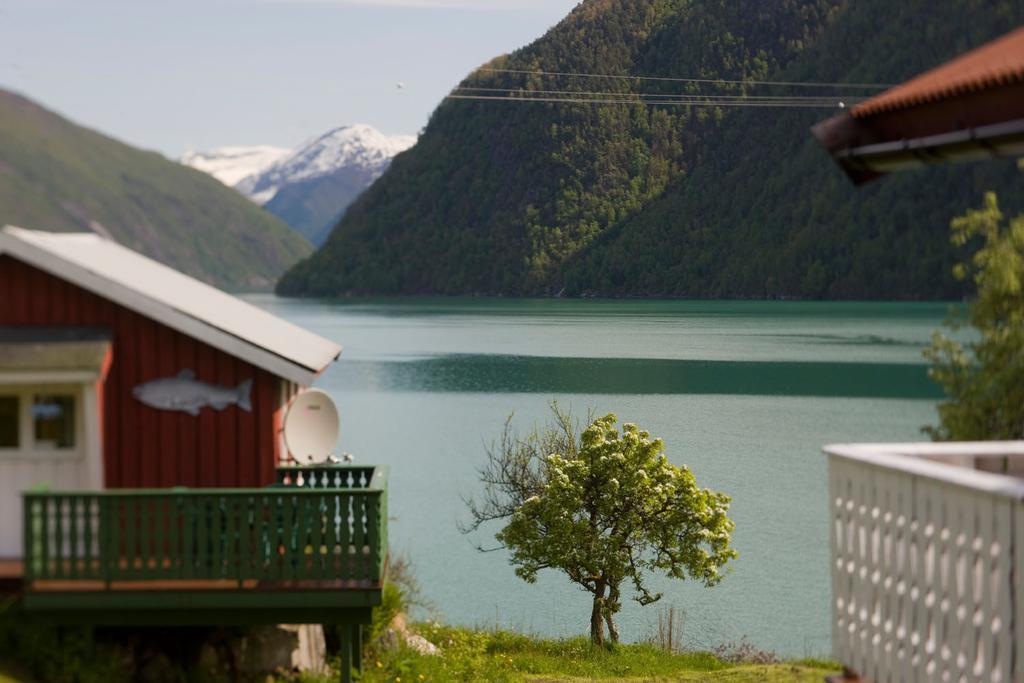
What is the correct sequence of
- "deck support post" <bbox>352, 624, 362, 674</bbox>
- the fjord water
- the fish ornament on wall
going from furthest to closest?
the fjord water
"deck support post" <bbox>352, 624, 362, 674</bbox>
the fish ornament on wall

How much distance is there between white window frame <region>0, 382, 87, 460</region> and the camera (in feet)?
36.9

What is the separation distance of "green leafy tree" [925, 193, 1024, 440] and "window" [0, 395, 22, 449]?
19.2 meters

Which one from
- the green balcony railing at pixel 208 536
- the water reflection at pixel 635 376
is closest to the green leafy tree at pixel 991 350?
the green balcony railing at pixel 208 536

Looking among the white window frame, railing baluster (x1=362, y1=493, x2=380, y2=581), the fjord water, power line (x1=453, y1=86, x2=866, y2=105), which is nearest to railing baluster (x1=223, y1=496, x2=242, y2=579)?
railing baluster (x1=362, y1=493, x2=380, y2=581)

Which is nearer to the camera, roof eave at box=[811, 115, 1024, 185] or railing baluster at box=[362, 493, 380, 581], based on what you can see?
roof eave at box=[811, 115, 1024, 185]

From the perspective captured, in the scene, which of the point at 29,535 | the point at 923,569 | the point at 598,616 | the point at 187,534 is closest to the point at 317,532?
the point at 187,534

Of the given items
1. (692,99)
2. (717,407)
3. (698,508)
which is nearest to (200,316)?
(698,508)

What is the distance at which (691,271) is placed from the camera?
12962cm

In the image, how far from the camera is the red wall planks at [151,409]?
1148 centimetres

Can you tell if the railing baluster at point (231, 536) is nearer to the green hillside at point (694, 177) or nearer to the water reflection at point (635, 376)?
the water reflection at point (635, 376)

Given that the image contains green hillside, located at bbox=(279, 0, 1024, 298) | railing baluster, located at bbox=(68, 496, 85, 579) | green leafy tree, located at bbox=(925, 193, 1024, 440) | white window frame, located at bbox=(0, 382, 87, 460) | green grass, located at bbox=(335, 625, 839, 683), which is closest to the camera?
railing baluster, located at bbox=(68, 496, 85, 579)

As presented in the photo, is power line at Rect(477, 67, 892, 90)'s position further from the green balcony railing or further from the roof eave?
the roof eave

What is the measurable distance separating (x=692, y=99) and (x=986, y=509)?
12850cm

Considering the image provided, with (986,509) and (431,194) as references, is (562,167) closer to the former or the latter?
(431,194)
